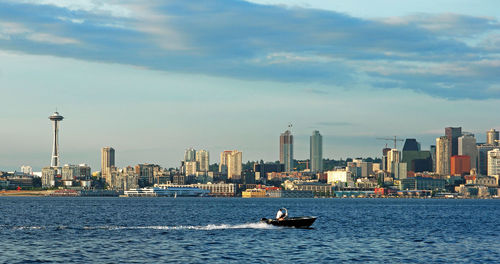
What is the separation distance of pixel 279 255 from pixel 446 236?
37.6m

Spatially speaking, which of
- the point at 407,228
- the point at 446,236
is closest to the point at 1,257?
the point at 446,236

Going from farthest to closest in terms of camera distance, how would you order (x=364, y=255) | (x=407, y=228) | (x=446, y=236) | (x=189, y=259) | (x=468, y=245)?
(x=407, y=228)
(x=446, y=236)
(x=468, y=245)
(x=364, y=255)
(x=189, y=259)

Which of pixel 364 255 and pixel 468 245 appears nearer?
Result: pixel 364 255

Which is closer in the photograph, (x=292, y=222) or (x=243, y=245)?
(x=243, y=245)

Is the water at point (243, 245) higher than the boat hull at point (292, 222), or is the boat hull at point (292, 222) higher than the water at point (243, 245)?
the boat hull at point (292, 222)

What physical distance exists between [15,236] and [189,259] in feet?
111

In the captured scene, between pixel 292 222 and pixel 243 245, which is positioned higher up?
pixel 292 222

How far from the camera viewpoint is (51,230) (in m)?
114

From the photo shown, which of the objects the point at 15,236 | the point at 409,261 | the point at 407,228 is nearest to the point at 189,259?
the point at 409,261

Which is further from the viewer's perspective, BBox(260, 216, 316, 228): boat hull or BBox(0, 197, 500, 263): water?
BBox(260, 216, 316, 228): boat hull

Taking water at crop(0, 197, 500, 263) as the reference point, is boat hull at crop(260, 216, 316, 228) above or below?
above

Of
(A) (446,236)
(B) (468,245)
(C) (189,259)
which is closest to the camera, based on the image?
(C) (189,259)

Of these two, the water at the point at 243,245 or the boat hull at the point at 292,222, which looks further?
the boat hull at the point at 292,222

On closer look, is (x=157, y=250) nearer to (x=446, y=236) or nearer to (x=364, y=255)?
(x=364, y=255)
